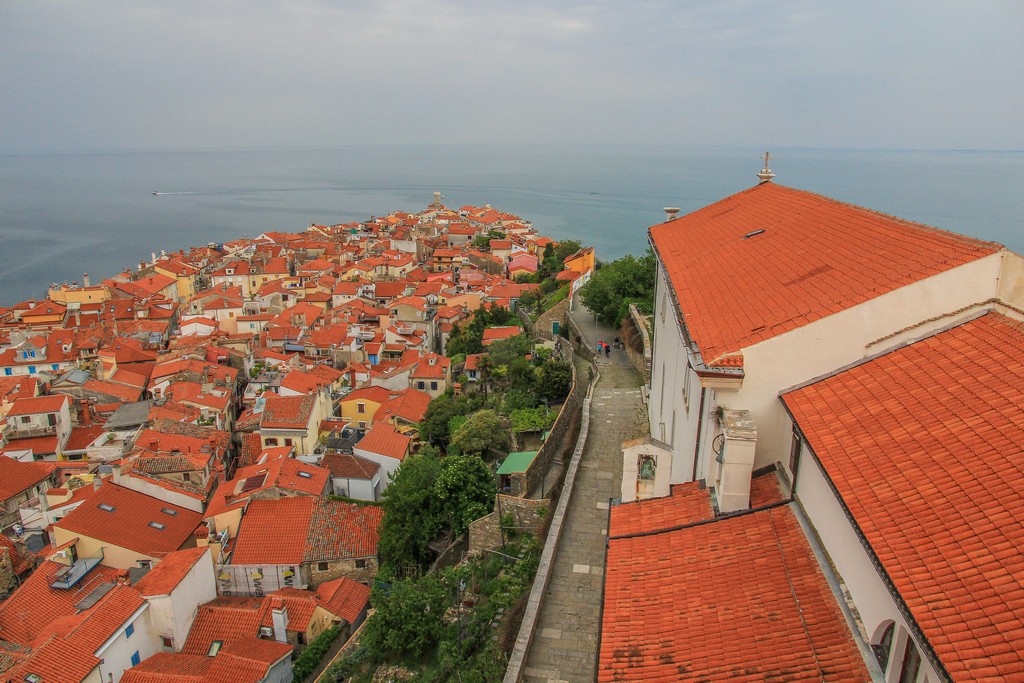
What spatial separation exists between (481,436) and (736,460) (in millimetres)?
12179

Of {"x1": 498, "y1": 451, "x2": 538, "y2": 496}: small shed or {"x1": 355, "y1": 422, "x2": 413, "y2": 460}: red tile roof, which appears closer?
{"x1": 498, "y1": 451, "x2": 538, "y2": 496}: small shed

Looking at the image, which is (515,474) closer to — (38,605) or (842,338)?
(842,338)

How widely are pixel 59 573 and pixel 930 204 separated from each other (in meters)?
89.5

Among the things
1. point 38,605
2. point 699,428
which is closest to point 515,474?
point 699,428

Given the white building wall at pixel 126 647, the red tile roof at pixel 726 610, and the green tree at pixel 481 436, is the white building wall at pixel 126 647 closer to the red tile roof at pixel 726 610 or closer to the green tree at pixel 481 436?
the green tree at pixel 481 436

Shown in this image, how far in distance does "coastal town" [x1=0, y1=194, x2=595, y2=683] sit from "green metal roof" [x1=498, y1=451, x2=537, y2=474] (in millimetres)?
77

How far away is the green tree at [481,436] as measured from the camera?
1895 cm

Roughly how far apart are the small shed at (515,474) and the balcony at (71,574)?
36.1 feet

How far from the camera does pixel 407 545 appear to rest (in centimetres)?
1644

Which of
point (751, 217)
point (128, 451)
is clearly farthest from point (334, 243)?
point (751, 217)

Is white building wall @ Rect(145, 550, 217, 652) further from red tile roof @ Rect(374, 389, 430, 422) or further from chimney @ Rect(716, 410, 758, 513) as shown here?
chimney @ Rect(716, 410, 758, 513)

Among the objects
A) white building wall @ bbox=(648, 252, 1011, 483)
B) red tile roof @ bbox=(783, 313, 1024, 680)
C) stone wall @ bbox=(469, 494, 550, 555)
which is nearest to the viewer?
red tile roof @ bbox=(783, 313, 1024, 680)

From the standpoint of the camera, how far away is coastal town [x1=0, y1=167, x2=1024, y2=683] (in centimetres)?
542

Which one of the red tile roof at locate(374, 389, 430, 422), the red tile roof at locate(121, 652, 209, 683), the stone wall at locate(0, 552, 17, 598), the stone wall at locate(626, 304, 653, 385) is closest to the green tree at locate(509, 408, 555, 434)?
the stone wall at locate(626, 304, 653, 385)
